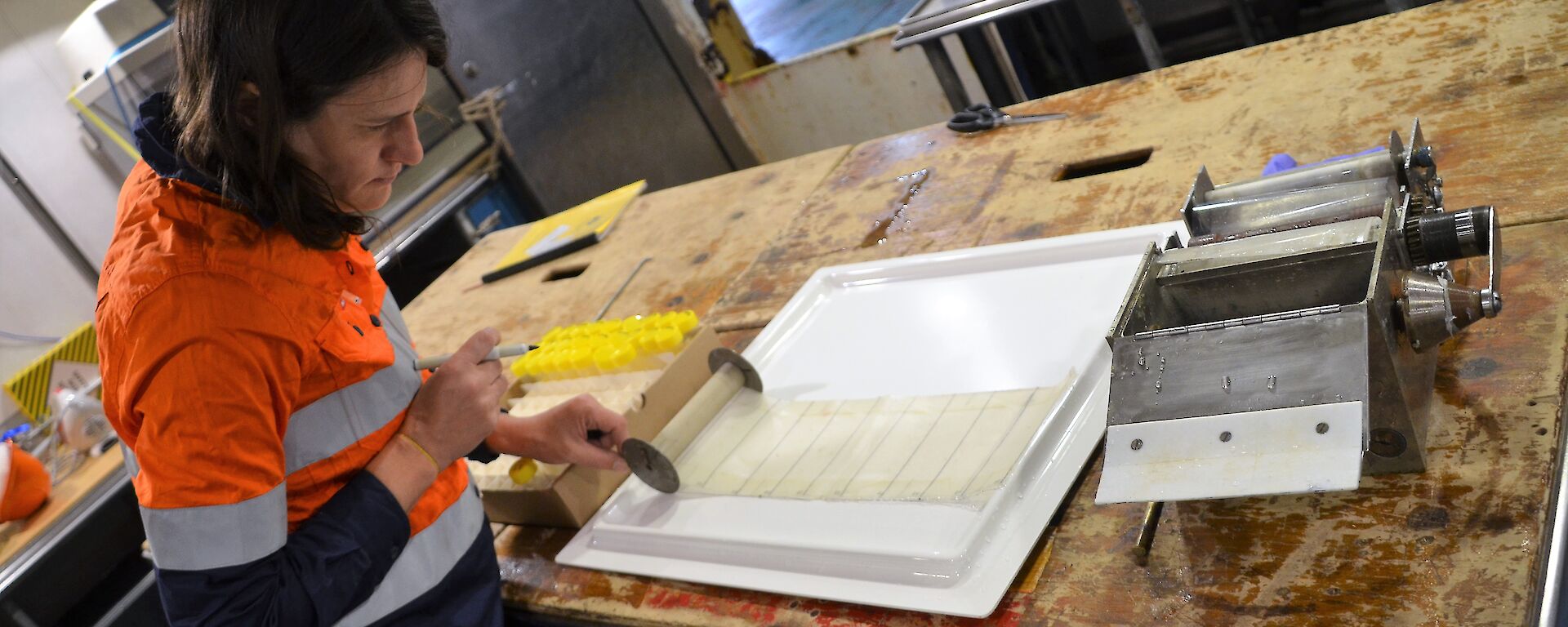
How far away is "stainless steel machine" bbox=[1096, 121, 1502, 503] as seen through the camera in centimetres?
86

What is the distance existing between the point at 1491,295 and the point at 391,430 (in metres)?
1.25

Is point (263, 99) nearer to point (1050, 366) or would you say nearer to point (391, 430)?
point (391, 430)

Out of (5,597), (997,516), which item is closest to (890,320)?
(997,516)

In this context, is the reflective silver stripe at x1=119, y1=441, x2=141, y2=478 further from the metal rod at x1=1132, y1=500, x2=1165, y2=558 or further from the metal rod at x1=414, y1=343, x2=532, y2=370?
the metal rod at x1=1132, y1=500, x2=1165, y2=558

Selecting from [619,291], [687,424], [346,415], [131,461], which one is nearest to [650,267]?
[619,291]

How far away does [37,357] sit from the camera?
3699 millimetres

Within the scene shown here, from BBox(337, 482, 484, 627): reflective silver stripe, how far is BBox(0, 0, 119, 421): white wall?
10.5ft

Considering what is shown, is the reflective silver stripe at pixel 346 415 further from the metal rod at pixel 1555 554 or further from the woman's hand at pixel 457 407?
the metal rod at pixel 1555 554

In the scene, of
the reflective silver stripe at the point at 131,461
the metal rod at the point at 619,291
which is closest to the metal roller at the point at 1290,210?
the reflective silver stripe at the point at 131,461

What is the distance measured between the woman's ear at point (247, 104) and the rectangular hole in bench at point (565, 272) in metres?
1.58

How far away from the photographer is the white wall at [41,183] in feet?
12.3

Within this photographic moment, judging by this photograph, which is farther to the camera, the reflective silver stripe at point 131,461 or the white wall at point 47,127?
the white wall at point 47,127

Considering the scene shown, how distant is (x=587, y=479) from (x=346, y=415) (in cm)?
42

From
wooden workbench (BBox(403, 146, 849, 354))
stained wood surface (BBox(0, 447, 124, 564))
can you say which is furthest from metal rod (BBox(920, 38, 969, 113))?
stained wood surface (BBox(0, 447, 124, 564))
